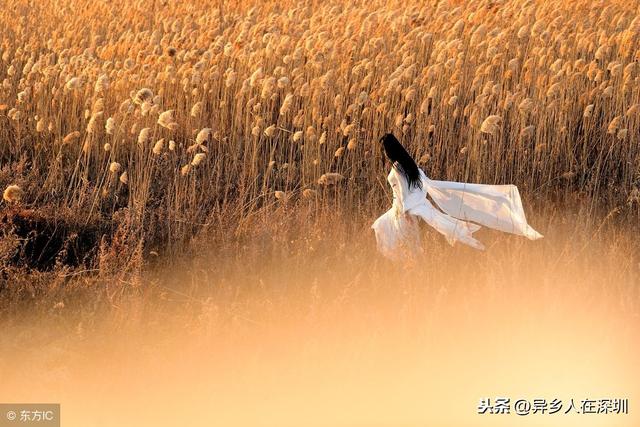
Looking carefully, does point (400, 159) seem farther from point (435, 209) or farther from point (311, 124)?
point (311, 124)

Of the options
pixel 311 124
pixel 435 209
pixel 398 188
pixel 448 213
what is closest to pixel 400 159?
pixel 398 188

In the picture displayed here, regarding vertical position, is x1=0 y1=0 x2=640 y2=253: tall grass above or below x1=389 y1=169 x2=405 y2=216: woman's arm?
above

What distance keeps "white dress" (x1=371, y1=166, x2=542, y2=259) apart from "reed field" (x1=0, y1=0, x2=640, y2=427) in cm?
11

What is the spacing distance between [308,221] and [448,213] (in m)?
0.66

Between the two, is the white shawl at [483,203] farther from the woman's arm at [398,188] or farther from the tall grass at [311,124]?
the tall grass at [311,124]

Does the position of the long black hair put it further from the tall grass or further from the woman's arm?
the tall grass

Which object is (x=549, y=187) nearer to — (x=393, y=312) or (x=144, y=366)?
(x=393, y=312)

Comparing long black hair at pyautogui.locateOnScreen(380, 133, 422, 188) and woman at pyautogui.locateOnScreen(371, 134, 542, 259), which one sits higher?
long black hair at pyautogui.locateOnScreen(380, 133, 422, 188)

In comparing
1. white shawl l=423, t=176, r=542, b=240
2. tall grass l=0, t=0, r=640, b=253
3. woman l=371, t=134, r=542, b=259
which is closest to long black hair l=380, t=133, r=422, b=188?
woman l=371, t=134, r=542, b=259

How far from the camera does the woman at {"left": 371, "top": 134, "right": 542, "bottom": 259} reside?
166 inches

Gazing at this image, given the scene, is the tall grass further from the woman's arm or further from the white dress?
the woman's arm

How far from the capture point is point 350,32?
635cm

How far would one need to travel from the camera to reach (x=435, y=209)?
4.29 meters

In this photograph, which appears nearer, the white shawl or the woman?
the woman
